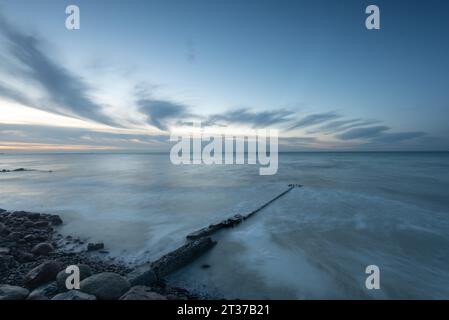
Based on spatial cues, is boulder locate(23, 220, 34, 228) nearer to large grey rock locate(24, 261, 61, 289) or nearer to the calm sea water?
the calm sea water

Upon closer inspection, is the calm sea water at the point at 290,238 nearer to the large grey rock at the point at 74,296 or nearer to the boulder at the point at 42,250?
the boulder at the point at 42,250

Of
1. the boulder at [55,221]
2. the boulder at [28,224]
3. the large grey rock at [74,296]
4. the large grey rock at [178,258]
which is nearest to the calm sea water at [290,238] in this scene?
the large grey rock at [178,258]

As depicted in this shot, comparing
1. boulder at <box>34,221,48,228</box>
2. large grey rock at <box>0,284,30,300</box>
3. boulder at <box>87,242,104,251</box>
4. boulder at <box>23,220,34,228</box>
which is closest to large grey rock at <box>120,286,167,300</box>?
large grey rock at <box>0,284,30,300</box>

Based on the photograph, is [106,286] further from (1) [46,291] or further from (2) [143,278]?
(1) [46,291]

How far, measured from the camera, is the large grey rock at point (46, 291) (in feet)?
17.2

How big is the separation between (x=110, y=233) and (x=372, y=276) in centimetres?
1084

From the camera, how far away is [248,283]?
6609mm

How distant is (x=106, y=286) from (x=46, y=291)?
1.62 m

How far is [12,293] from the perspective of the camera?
506 cm

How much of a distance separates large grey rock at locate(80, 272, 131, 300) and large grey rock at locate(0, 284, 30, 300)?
4.06 feet

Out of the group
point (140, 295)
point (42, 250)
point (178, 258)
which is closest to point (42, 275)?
point (42, 250)
